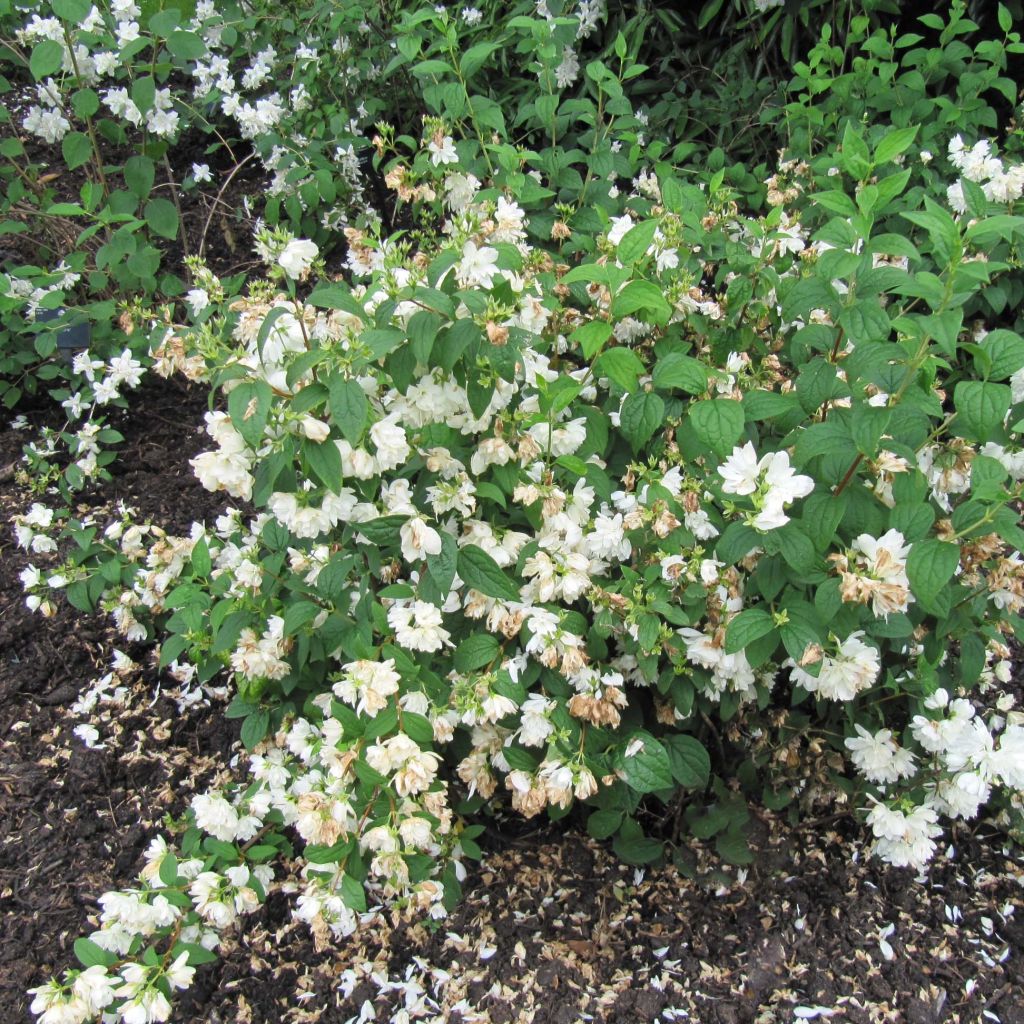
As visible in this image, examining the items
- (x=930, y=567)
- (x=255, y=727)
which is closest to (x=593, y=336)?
(x=930, y=567)

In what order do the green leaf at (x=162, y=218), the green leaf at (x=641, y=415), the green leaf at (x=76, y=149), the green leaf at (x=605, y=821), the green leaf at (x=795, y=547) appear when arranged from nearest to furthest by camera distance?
the green leaf at (x=795, y=547) < the green leaf at (x=641, y=415) < the green leaf at (x=605, y=821) < the green leaf at (x=76, y=149) < the green leaf at (x=162, y=218)

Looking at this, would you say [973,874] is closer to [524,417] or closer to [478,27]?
[524,417]

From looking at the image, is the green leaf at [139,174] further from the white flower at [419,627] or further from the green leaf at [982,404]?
the green leaf at [982,404]

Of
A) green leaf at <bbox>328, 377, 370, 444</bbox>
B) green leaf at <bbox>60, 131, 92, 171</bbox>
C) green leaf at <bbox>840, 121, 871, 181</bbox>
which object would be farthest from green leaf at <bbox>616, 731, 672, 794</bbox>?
green leaf at <bbox>60, 131, 92, 171</bbox>

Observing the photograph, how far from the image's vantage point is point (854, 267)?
1.68m

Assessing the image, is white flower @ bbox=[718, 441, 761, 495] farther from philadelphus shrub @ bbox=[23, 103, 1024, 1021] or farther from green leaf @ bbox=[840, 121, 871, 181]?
green leaf @ bbox=[840, 121, 871, 181]

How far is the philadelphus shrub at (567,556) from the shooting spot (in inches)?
66.4

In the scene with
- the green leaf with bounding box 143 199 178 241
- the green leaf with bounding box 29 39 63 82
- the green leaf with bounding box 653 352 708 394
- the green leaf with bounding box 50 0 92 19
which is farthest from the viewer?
the green leaf with bounding box 143 199 178 241

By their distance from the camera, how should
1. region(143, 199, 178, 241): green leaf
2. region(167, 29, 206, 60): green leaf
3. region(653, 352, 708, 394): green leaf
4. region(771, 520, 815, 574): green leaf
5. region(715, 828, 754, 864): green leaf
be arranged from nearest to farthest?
region(771, 520, 815, 574): green leaf → region(653, 352, 708, 394): green leaf → region(715, 828, 754, 864): green leaf → region(167, 29, 206, 60): green leaf → region(143, 199, 178, 241): green leaf

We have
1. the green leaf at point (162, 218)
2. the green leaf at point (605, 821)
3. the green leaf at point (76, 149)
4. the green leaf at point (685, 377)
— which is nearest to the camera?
the green leaf at point (685, 377)

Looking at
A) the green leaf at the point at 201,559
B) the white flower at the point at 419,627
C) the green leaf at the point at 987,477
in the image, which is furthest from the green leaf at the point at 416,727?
the green leaf at the point at 987,477

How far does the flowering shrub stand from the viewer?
66.5 inches

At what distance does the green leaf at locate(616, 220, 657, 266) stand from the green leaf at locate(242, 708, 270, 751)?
1289 mm

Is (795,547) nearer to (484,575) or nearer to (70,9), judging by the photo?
(484,575)
